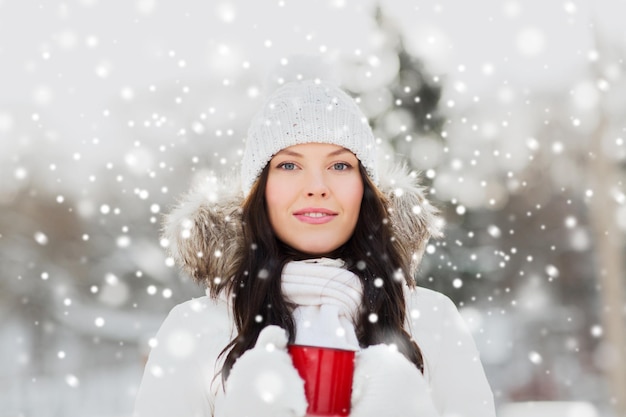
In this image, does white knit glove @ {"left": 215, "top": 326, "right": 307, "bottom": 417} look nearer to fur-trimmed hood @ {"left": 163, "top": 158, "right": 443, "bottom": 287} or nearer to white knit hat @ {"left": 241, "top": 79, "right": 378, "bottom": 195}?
fur-trimmed hood @ {"left": 163, "top": 158, "right": 443, "bottom": 287}

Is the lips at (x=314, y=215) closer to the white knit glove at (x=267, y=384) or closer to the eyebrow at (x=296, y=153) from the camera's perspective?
the eyebrow at (x=296, y=153)

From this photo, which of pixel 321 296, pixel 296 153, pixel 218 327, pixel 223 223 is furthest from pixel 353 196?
pixel 218 327

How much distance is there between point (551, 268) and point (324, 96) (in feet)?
39.9

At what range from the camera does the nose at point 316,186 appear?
268cm

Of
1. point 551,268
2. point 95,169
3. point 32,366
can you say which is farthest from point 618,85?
point 32,366

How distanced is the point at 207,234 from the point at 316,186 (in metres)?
0.44

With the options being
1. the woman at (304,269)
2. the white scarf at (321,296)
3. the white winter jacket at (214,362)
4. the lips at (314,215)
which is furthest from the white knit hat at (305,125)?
the white winter jacket at (214,362)

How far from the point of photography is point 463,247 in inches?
304

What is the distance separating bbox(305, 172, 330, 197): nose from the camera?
2.68 metres

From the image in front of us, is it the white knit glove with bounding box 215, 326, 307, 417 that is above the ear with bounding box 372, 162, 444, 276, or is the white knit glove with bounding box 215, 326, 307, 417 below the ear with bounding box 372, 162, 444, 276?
below

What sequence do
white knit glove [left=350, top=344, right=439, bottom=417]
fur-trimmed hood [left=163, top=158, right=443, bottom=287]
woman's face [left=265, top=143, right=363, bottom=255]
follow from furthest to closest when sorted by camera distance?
fur-trimmed hood [left=163, top=158, right=443, bottom=287] < woman's face [left=265, top=143, right=363, bottom=255] < white knit glove [left=350, top=344, right=439, bottom=417]

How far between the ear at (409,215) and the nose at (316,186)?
354 mm

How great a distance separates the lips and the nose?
0.05m

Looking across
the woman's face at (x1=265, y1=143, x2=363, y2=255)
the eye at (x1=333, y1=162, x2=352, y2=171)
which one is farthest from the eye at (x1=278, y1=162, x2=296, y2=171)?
the eye at (x1=333, y1=162, x2=352, y2=171)
